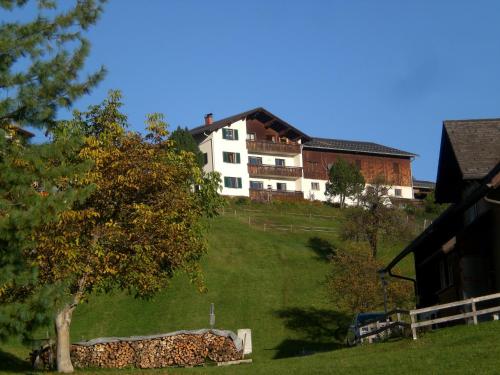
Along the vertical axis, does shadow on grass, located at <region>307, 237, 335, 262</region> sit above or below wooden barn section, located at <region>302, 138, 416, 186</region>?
below

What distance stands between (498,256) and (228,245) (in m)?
41.0

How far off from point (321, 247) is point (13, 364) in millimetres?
41212

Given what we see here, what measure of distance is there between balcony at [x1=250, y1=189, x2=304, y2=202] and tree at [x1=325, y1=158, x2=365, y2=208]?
18.0 ft

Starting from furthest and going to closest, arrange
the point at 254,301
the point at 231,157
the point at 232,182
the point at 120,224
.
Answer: the point at 231,157 < the point at 232,182 < the point at 254,301 < the point at 120,224

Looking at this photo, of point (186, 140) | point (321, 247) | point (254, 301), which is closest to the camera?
point (254, 301)

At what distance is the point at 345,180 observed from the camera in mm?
89062

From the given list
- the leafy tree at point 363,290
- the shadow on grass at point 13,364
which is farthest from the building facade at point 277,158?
the shadow on grass at point 13,364

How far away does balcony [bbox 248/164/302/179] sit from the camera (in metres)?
93.9

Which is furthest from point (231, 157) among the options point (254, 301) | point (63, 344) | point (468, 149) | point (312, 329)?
point (63, 344)

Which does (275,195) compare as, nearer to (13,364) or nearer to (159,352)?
(159,352)

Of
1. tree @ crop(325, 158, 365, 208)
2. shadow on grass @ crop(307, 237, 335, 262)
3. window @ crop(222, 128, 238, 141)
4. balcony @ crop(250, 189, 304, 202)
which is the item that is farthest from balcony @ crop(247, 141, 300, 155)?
shadow on grass @ crop(307, 237, 335, 262)

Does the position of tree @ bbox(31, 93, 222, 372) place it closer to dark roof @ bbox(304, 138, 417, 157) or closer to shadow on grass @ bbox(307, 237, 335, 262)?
shadow on grass @ bbox(307, 237, 335, 262)

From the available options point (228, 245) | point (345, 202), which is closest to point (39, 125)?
point (228, 245)

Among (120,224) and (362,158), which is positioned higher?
(362,158)
